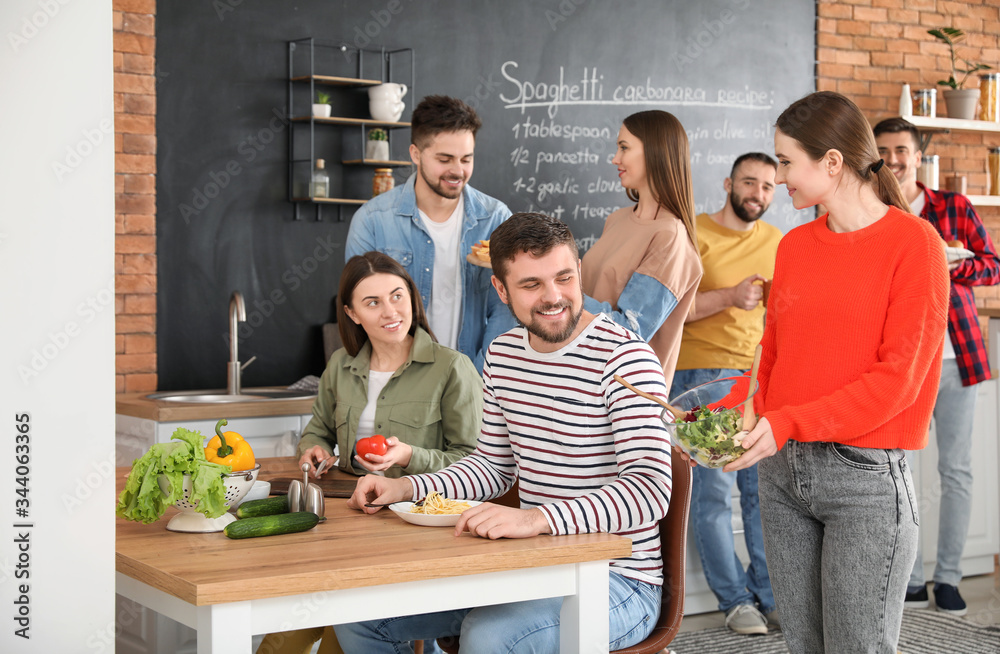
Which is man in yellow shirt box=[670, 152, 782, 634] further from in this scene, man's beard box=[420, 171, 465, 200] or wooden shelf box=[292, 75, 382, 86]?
wooden shelf box=[292, 75, 382, 86]

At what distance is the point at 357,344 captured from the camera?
8.70ft

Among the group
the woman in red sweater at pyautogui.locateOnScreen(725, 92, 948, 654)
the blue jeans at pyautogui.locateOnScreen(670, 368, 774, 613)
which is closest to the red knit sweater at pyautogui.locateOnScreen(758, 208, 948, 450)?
the woman in red sweater at pyautogui.locateOnScreen(725, 92, 948, 654)

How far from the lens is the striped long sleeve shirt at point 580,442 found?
66.4 inches

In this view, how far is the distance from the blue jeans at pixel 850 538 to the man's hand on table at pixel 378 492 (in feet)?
2.31

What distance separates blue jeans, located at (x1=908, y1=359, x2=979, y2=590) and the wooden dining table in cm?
254

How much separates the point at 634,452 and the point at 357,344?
3.64 feet

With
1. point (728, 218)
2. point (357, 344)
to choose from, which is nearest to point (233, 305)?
point (357, 344)

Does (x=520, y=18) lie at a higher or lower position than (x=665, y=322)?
higher

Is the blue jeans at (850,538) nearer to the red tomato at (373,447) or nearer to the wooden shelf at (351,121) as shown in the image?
the red tomato at (373,447)

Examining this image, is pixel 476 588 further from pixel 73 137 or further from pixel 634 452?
pixel 73 137

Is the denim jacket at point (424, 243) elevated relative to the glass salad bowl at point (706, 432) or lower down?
elevated

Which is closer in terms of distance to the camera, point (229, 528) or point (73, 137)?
point (73, 137)

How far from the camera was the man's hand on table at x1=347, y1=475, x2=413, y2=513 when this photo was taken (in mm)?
1888

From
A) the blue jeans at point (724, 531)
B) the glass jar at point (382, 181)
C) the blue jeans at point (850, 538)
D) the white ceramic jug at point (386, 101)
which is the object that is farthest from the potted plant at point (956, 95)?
the blue jeans at point (850, 538)
